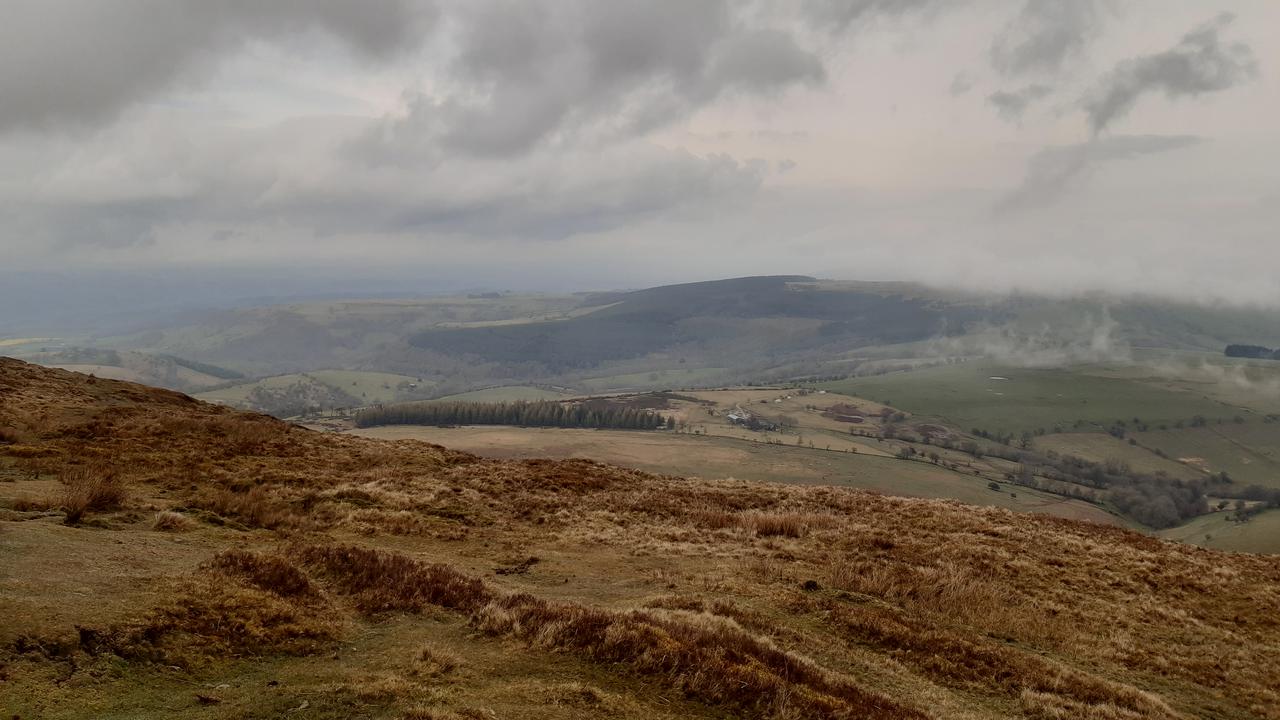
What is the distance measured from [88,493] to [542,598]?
13.5 m

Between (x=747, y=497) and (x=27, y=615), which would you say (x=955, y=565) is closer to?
A: (x=747, y=497)

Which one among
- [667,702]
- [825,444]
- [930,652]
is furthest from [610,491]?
[825,444]

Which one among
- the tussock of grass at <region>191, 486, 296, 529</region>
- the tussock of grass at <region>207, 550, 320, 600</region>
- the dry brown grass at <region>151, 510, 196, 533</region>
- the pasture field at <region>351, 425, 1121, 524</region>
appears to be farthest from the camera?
the pasture field at <region>351, 425, 1121, 524</region>

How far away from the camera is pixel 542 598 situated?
53.0 ft

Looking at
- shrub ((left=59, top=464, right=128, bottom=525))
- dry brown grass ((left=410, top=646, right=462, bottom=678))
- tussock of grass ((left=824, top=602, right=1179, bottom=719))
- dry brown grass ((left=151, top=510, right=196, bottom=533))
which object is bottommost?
tussock of grass ((left=824, top=602, right=1179, bottom=719))

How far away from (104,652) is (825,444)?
568 ft

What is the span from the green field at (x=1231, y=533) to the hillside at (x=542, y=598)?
88.8 meters

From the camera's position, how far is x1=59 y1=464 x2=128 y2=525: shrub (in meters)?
17.0

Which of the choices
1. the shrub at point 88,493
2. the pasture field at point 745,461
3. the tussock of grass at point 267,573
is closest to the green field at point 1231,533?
the pasture field at point 745,461

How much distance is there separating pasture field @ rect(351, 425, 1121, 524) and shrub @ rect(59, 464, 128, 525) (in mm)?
95690

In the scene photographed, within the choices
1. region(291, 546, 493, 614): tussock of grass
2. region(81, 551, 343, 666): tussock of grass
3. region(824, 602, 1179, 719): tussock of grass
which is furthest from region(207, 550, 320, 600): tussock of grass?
region(824, 602, 1179, 719): tussock of grass

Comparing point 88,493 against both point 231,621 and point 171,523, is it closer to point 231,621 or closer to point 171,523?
point 171,523

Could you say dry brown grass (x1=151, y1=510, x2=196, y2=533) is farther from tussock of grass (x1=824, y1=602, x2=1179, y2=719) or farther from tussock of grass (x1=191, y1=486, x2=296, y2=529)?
tussock of grass (x1=824, y1=602, x2=1179, y2=719)

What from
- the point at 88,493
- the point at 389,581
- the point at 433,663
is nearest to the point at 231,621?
the point at 433,663
